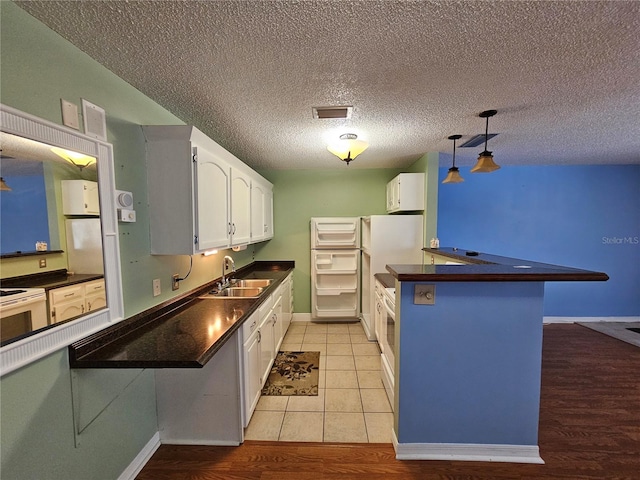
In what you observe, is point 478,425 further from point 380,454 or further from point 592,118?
point 592,118

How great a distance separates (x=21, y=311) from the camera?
1.08 m

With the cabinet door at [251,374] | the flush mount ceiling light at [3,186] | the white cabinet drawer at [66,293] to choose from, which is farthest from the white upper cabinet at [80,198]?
the cabinet door at [251,374]

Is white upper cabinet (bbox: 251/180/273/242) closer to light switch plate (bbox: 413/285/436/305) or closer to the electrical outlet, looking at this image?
the electrical outlet

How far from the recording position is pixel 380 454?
1.75 metres

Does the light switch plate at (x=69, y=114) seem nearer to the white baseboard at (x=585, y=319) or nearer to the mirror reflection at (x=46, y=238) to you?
the mirror reflection at (x=46, y=238)

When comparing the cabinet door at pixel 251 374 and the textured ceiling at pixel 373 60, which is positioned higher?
the textured ceiling at pixel 373 60

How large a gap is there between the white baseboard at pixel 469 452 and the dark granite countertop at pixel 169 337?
1.40 metres

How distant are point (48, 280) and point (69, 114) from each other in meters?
0.79

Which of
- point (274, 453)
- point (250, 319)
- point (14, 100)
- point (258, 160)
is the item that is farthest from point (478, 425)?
point (258, 160)

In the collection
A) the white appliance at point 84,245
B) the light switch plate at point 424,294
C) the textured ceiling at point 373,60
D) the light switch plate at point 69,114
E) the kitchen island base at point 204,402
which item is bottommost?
the kitchen island base at point 204,402

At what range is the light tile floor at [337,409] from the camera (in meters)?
1.93

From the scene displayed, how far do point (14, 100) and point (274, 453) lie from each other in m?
2.30

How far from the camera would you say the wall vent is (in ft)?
6.53

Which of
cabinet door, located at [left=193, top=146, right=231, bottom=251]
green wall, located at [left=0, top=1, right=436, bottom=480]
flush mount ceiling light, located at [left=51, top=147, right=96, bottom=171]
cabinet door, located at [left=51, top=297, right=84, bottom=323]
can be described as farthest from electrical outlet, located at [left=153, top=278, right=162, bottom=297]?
flush mount ceiling light, located at [left=51, top=147, right=96, bottom=171]
